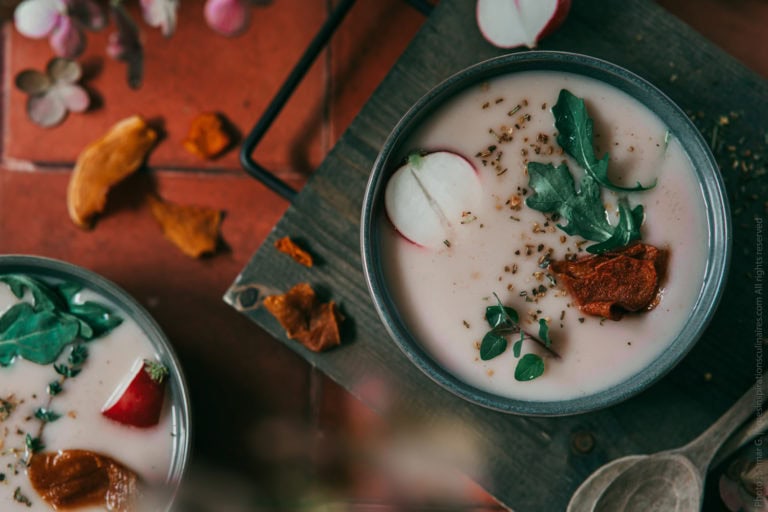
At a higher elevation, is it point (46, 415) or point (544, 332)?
point (544, 332)

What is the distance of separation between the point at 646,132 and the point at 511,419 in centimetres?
29

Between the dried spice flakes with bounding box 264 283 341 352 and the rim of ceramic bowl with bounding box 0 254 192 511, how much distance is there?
0.11m

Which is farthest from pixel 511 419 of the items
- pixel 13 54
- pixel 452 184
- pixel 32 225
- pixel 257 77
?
pixel 13 54

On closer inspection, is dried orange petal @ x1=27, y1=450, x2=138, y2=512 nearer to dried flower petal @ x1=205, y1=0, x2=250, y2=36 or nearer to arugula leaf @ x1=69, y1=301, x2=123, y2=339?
arugula leaf @ x1=69, y1=301, x2=123, y2=339

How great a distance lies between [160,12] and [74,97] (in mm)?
149

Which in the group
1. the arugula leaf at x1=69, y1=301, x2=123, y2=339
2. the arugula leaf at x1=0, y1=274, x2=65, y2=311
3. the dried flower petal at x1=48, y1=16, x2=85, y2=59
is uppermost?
the dried flower petal at x1=48, y1=16, x2=85, y2=59

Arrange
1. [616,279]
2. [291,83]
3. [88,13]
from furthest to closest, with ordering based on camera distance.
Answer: [88,13], [291,83], [616,279]

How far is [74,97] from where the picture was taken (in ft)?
3.12

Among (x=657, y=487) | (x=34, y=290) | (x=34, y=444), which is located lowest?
A: (x=34, y=444)

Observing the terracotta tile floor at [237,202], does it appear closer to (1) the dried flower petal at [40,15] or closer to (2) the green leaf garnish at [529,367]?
(1) the dried flower petal at [40,15]

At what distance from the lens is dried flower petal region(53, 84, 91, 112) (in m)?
0.95

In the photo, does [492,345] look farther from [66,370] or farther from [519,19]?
[66,370]

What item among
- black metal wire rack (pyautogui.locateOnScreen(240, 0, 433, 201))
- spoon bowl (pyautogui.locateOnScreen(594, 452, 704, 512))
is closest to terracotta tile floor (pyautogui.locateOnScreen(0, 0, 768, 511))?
black metal wire rack (pyautogui.locateOnScreen(240, 0, 433, 201))

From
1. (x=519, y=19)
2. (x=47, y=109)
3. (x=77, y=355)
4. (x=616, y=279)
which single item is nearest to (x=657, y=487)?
(x=616, y=279)
